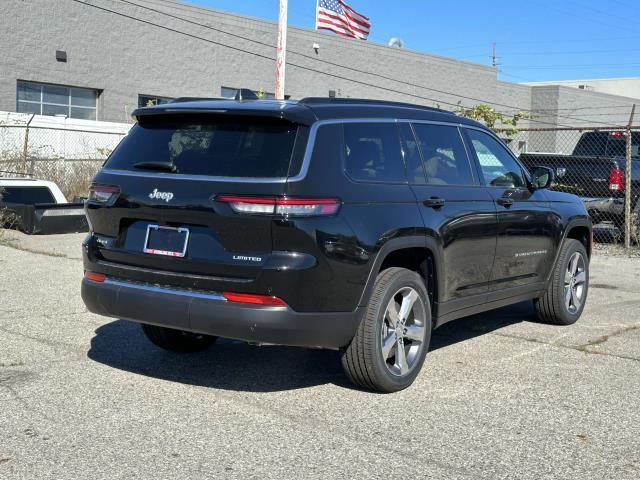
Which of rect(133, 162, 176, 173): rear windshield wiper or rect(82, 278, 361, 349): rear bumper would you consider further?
rect(133, 162, 176, 173): rear windshield wiper

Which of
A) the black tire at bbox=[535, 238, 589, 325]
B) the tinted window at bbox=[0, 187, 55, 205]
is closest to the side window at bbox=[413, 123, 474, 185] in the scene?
the black tire at bbox=[535, 238, 589, 325]

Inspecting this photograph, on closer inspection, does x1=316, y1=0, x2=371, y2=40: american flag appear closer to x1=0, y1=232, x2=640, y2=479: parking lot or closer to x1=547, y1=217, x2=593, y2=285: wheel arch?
x1=547, y1=217, x2=593, y2=285: wheel arch

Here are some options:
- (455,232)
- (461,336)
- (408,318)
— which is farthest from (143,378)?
(461,336)

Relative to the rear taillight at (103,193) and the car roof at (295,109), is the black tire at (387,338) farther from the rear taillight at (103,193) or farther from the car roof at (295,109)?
the rear taillight at (103,193)

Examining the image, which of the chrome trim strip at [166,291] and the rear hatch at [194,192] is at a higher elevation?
the rear hatch at [194,192]

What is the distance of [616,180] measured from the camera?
13727mm

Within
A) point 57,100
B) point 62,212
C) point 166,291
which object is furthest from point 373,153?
point 57,100

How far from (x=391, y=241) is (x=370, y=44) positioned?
33659mm

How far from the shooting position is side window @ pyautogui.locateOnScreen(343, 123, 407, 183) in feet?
17.1

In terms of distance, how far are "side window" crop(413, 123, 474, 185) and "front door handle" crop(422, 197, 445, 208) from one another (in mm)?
145

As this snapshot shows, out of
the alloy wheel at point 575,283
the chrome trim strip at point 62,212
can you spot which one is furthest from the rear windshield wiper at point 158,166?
the chrome trim strip at point 62,212

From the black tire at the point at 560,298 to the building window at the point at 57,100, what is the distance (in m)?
23.2

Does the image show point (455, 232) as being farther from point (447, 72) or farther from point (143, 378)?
point (447, 72)

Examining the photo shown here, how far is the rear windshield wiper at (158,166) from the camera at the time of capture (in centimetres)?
511
